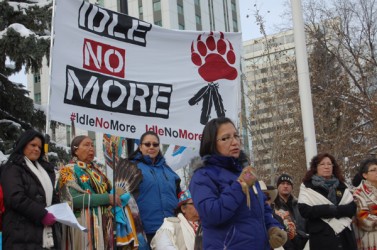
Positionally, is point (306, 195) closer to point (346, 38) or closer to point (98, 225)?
point (98, 225)

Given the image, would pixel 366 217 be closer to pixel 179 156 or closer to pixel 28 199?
pixel 179 156

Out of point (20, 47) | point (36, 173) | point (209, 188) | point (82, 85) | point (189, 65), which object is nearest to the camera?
point (209, 188)

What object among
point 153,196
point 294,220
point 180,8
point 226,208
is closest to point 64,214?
point 153,196

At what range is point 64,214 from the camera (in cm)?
541

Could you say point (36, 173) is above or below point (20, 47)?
below

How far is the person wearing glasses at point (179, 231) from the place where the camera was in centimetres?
599

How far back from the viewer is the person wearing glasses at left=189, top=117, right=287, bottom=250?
3.69 meters

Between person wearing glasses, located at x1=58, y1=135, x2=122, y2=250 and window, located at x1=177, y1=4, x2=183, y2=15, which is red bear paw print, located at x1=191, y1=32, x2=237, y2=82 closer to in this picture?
person wearing glasses, located at x1=58, y1=135, x2=122, y2=250

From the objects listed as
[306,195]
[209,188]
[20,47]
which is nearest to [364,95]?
[20,47]

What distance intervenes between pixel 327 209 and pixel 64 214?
10.3ft

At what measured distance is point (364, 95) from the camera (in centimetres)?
2375

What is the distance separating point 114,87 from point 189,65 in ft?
5.16

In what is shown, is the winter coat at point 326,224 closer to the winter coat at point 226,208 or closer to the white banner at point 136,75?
the white banner at point 136,75

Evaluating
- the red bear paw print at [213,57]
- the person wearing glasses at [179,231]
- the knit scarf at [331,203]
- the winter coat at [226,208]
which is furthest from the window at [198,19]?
the winter coat at [226,208]
